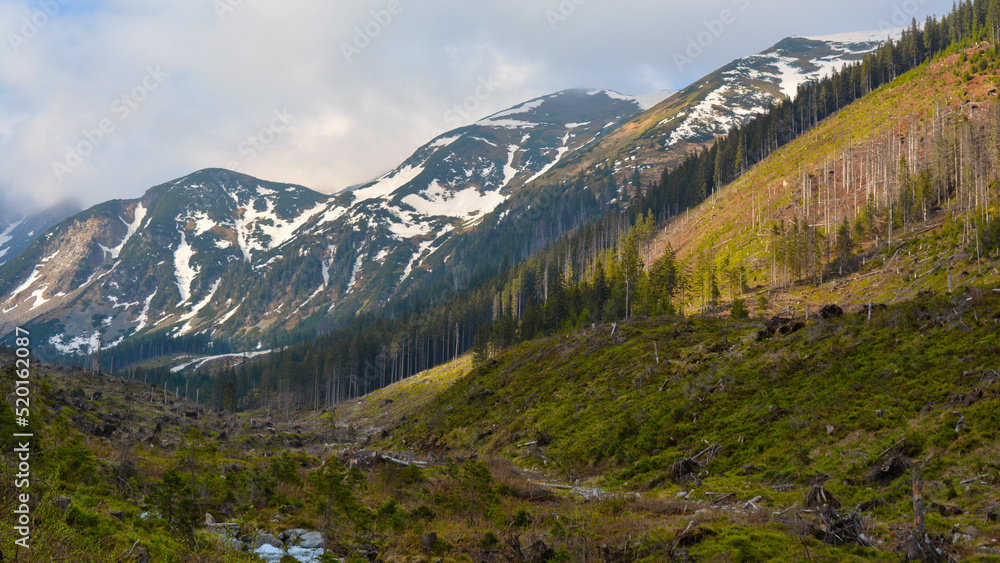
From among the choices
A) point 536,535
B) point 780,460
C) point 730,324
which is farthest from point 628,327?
point 536,535

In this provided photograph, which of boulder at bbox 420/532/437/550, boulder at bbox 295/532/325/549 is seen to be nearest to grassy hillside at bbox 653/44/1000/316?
boulder at bbox 420/532/437/550

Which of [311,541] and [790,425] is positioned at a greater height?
[311,541]

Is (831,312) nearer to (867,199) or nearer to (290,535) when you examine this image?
(290,535)

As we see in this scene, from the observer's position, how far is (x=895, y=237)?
2805 inches

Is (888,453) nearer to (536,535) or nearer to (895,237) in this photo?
(536,535)

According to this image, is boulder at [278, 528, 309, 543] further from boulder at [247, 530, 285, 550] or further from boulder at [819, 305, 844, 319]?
boulder at [819, 305, 844, 319]

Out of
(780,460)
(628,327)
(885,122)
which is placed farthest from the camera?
(885,122)

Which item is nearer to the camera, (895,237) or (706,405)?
(706,405)

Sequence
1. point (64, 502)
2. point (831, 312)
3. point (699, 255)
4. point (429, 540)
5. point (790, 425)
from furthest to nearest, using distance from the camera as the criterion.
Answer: point (699, 255), point (831, 312), point (790, 425), point (429, 540), point (64, 502)

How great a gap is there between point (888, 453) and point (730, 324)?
103 ft

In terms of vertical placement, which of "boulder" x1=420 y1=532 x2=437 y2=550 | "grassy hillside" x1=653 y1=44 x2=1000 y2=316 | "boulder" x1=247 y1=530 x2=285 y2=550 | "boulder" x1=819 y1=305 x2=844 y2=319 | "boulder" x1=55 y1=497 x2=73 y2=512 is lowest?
"boulder" x1=420 y1=532 x2=437 y2=550

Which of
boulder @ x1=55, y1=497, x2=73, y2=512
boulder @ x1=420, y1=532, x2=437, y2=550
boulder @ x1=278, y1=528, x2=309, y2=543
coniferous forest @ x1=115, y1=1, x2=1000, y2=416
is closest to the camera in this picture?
boulder @ x1=55, y1=497, x2=73, y2=512

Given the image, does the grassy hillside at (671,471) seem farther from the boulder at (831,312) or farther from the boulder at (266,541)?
the boulder at (831,312)

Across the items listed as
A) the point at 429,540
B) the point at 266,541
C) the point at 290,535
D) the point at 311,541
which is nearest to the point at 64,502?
the point at 266,541
